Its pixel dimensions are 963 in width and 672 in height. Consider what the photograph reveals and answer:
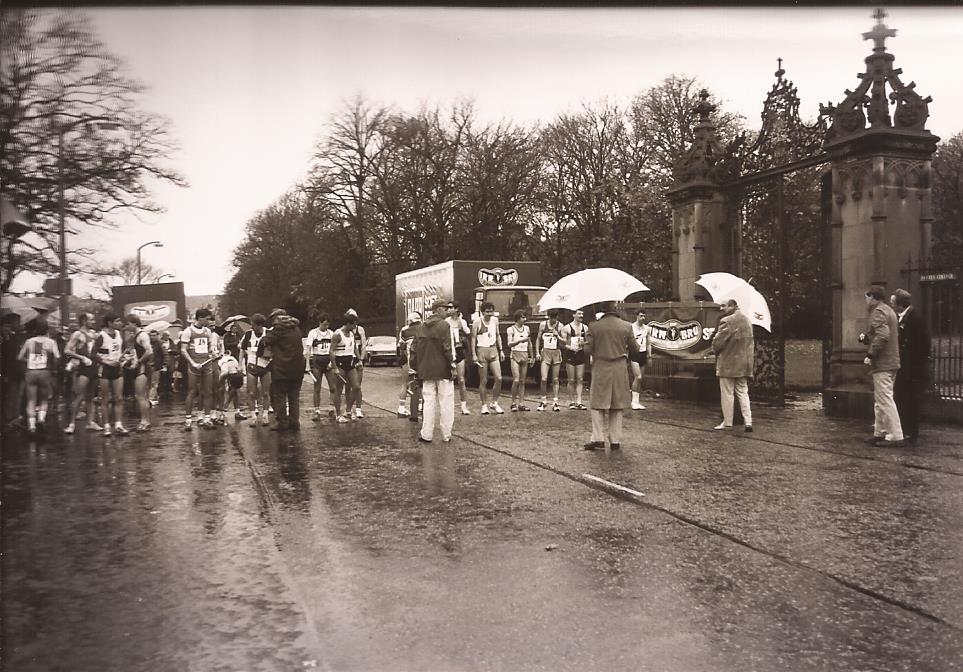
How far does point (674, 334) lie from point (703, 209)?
2.66 meters

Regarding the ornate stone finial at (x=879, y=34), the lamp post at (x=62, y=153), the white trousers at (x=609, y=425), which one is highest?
the ornate stone finial at (x=879, y=34)

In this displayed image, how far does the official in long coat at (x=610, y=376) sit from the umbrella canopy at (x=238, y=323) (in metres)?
6.94

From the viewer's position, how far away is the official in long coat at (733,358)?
41.8 feet

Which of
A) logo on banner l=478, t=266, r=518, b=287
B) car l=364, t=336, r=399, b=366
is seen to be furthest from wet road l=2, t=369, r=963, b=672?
car l=364, t=336, r=399, b=366

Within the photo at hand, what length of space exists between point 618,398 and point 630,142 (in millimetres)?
21734

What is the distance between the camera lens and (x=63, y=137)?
5566 mm

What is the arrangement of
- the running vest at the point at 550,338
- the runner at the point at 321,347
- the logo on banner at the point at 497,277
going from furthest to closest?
1. the logo on banner at the point at 497,277
2. the running vest at the point at 550,338
3. the runner at the point at 321,347

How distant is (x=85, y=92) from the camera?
528cm

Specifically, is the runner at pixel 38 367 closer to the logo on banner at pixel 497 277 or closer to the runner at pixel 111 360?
the runner at pixel 111 360

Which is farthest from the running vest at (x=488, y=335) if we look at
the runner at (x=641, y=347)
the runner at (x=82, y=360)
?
the runner at (x=82, y=360)

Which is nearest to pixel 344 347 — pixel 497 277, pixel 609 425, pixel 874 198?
pixel 609 425

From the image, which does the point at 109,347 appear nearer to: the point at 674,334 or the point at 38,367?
the point at 38,367

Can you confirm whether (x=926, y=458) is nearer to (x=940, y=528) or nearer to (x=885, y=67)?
(x=940, y=528)

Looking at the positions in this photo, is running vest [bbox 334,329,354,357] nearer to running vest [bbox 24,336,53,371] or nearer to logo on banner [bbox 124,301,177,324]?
running vest [bbox 24,336,53,371]
